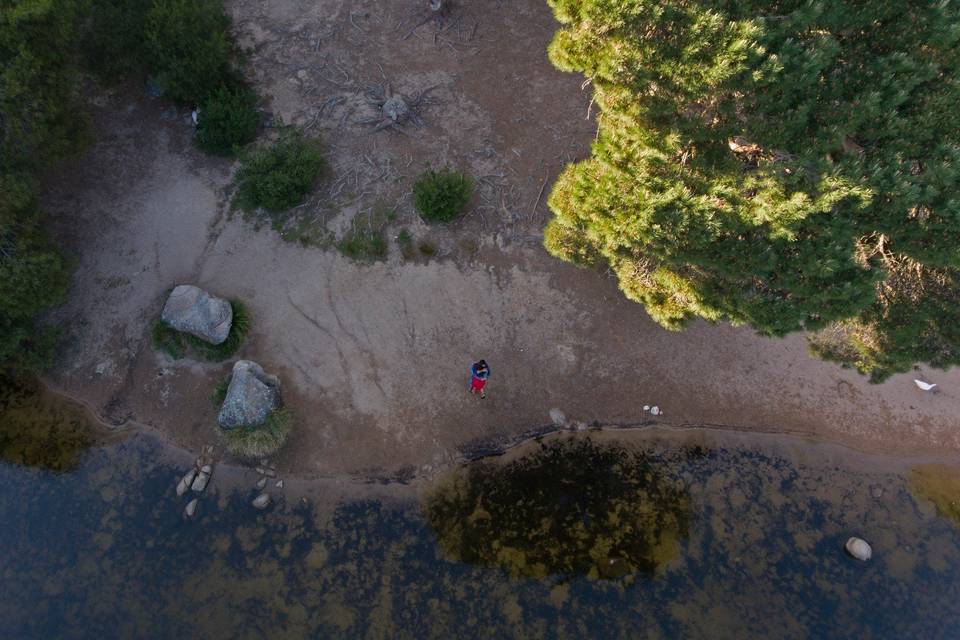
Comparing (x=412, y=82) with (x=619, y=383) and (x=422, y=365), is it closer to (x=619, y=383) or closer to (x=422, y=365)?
(x=422, y=365)

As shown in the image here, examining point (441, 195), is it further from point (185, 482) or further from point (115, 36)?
point (115, 36)

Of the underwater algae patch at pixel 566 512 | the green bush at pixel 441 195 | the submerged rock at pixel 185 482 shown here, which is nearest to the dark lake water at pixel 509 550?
the underwater algae patch at pixel 566 512

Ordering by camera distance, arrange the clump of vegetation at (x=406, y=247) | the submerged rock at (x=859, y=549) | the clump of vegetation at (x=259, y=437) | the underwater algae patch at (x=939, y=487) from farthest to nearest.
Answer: the clump of vegetation at (x=406, y=247) → the underwater algae patch at (x=939, y=487) → the clump of vegetation at (x=259, y=437) → the submerged rock at (x=859, y=549)

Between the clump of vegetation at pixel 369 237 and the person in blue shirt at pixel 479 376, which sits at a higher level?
the clump of vegetation at pixel 369 237

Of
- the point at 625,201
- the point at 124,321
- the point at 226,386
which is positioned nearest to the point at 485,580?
the point at 226,386

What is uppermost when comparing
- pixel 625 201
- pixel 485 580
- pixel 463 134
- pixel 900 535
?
pixel 625 201

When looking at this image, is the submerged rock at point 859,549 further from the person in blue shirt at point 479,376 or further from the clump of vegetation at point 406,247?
the clump of vegetation at point 406,247

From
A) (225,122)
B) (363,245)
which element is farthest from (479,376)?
(225,122)
